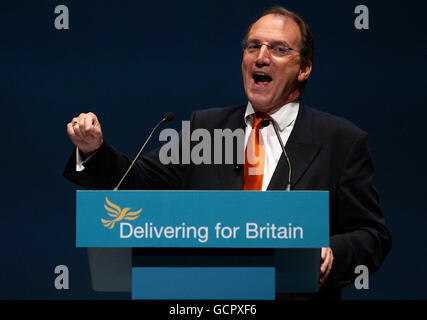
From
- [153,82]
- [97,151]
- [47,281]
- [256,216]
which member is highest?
[153,82]

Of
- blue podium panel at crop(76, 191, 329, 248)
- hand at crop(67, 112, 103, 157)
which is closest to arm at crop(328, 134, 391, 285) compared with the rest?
blue podium panel at crop(76, 191, 329, 248)

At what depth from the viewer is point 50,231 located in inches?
137

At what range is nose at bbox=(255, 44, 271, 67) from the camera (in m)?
2.33

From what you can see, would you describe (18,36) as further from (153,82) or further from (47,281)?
(47,281)

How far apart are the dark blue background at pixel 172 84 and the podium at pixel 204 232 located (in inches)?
67.3

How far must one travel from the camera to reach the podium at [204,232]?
163cm

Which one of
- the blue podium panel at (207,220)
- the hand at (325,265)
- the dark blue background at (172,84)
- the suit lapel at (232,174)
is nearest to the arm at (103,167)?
the suit lapel at (232,174)

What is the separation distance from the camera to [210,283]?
166 centimetres

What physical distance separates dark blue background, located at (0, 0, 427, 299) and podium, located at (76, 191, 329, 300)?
1710 mm

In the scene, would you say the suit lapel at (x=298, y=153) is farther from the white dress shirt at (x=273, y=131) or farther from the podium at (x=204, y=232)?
the podium at (x=204, y=232)

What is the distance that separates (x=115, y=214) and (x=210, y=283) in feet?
0.98

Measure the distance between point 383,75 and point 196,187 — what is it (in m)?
1.48
